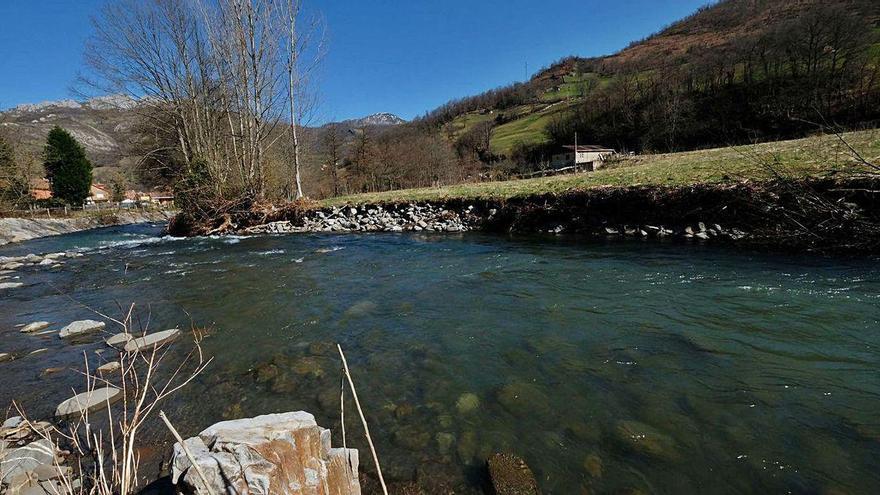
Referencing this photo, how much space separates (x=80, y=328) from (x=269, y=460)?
5.63m

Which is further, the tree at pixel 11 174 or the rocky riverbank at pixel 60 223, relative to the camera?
the tree at pixel 11 174

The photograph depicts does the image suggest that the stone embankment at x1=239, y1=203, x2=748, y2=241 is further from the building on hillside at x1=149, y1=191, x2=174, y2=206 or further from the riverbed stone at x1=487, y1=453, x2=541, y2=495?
the building on hillside at x1=149, y1=191, x2=174, y2=206

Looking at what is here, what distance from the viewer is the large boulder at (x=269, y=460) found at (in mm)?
1862

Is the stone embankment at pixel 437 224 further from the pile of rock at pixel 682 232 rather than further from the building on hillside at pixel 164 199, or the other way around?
the building on hillside at pixel 164 199

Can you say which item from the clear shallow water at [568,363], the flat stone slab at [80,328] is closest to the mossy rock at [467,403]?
the clear shallow water at [568,363]

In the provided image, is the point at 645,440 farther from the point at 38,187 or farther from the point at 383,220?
the point at 38,187

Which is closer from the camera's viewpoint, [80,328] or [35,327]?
[80,328]

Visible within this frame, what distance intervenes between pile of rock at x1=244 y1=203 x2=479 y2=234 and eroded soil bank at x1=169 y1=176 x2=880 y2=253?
0.04 meters

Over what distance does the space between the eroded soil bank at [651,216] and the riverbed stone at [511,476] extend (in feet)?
18.2

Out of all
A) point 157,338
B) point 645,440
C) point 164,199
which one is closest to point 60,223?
point 164,199

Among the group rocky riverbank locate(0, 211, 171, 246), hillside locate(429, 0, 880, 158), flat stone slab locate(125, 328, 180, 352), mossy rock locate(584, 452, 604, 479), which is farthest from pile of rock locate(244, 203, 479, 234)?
hillside locate(429, 0, 880, 158)

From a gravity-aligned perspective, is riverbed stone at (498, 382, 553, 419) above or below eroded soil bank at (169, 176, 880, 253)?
below

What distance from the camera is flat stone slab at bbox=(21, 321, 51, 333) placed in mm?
5727

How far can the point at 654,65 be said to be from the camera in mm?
76312
